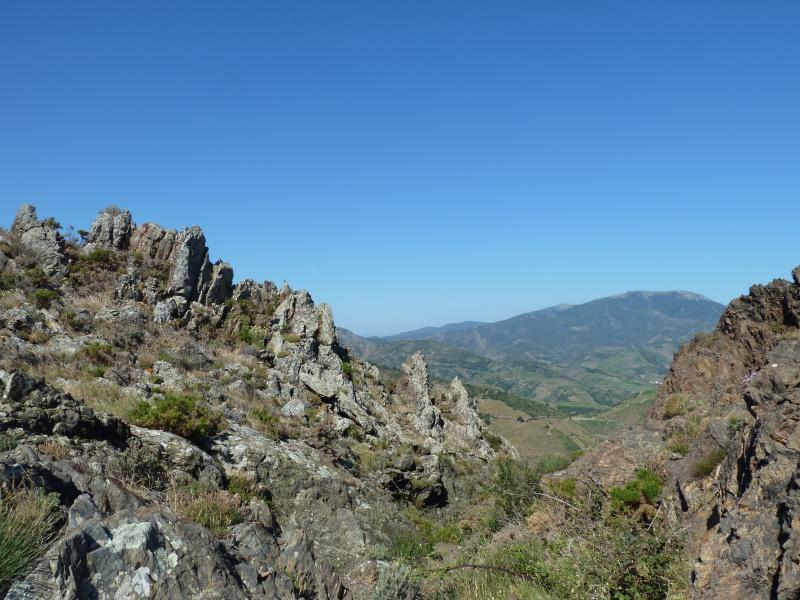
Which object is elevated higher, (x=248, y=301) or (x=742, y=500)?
(x=248, y=301)

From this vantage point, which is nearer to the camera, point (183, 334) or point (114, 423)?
point (114, 423)

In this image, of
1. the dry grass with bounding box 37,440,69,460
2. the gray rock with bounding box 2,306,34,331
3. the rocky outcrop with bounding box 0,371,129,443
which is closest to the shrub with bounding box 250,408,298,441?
the rocky outcrop with bounding box 0,371,129,443

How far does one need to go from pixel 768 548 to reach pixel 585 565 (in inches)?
96.1

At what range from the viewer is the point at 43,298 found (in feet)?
67.6

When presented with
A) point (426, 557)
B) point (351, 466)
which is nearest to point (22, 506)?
point (426, 557)

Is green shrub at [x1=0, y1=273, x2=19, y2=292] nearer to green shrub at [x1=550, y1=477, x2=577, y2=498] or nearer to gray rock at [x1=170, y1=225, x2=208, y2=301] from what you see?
gray rock at [x1=170, y1=225, x2=208, y2=301]

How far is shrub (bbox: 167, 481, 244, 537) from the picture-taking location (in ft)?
25.8

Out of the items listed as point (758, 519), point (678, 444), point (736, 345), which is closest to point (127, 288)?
point (678, 444)

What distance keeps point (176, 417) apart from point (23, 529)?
8.32 m

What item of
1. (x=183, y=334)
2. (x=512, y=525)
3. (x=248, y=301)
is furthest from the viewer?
(x=248, y=301)

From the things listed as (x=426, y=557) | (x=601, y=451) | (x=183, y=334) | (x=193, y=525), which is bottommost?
(x=426, y=557)

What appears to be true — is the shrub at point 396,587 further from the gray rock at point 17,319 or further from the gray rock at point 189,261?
the gray rock at point 189,261

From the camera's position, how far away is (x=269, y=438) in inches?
641

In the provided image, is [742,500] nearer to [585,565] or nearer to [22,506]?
[585,565]
